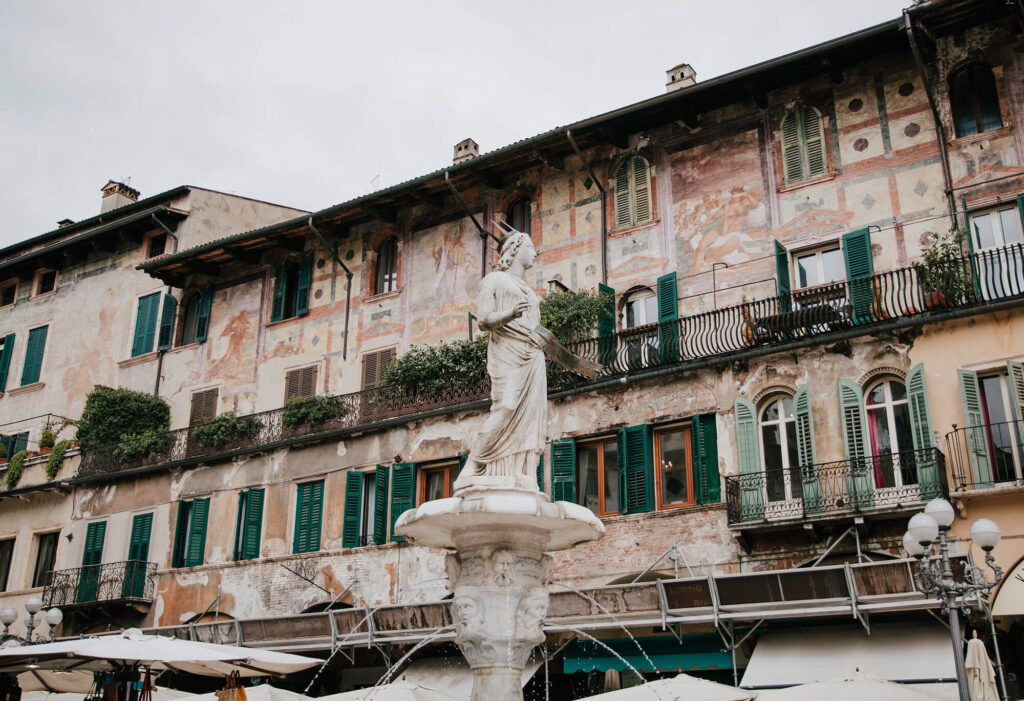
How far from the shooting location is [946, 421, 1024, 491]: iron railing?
52.9 ft

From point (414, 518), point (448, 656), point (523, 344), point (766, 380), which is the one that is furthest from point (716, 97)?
→ point (414, 518)

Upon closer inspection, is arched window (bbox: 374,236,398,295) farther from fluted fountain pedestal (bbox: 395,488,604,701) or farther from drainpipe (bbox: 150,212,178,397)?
fluted fountain pedestal (bbox: 395,488,604,701)

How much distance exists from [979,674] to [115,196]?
99.0 feet

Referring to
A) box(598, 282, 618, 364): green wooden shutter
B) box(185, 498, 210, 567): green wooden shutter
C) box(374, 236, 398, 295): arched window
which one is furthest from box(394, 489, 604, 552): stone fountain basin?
box(185, 498, 210, 567): green wooden shutter

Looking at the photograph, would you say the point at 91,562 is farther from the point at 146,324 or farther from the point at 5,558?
the point at 146,324

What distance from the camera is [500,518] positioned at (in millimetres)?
8672

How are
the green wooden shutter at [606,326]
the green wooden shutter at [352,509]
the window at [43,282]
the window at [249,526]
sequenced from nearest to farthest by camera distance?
the green wooden shutter at [606,326], the green wooden shutter at [352,509], the window at [249,526], the window at [43,282]

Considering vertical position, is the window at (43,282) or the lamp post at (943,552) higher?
the window at (43,282)

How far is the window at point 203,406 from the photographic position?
27.2m

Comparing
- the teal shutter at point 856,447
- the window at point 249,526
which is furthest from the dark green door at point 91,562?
the teal shutter at point 856,447

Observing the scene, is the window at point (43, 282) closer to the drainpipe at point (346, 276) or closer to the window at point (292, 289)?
the window at point (292, 289)

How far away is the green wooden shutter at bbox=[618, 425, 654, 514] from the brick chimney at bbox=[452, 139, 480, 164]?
9699 millimetres

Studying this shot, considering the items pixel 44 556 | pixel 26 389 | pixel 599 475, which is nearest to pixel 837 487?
pixel 599 475

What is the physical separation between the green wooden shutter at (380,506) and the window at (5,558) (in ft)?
42.0
